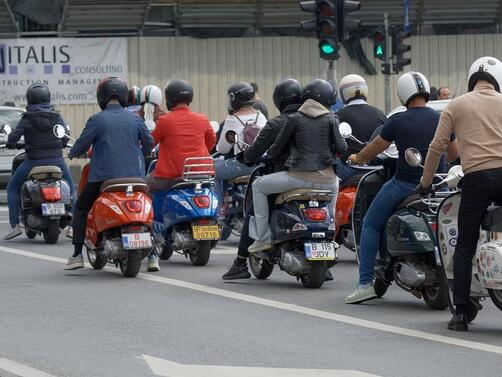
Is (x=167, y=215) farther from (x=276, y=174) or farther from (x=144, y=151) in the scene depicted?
(x=276, y=174)

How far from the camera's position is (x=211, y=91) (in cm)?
3481

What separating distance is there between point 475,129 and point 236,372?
2488mm

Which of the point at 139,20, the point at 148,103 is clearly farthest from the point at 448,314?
the point at 139,20

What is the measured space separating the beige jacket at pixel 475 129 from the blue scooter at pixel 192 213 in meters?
4.97

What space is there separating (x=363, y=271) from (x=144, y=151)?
10.7 feet

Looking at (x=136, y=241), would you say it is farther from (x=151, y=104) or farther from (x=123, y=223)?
(x=151, y=104)

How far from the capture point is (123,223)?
46.0ft

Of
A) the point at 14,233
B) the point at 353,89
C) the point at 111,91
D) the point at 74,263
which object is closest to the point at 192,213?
the point at 74,263

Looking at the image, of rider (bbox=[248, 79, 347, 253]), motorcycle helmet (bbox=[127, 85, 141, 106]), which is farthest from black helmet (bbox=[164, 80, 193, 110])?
motorcycle helmet (bbox=[127, 85, 141, 106])

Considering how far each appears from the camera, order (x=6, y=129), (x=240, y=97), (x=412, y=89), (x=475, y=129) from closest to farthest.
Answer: (x=475, y=129) → (x=412, y=89) → (x=6, y=129) → (x=240, y=97)

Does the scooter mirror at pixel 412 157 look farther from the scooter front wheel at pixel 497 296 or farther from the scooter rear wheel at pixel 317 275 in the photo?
the scooter rear wheel at pixel 317 275

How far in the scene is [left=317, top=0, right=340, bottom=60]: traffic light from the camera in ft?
77.2

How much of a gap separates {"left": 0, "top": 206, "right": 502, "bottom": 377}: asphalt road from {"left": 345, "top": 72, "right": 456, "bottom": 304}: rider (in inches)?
15.1

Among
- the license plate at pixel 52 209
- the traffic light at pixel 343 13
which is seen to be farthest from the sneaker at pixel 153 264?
the traffic light at pixel 343 13
